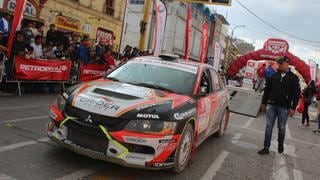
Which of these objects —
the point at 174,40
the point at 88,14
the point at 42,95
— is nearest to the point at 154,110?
the point at 42,95

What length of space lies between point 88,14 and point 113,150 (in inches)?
820

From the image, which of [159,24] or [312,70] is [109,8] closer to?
[159,24]

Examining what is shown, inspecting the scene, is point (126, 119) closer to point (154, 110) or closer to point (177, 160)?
point (154, 110)

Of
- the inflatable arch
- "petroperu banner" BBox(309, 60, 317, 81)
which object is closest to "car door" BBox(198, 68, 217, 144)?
"petroperu banner" BBox(309, 60, 317, 81)

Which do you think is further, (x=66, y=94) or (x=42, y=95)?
(x=42, y=95)

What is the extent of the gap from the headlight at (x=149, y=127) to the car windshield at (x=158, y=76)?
1174mm

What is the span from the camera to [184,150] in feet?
19.4

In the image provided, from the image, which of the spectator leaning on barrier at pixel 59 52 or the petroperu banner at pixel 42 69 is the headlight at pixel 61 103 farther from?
the spectator leaning on barrier at pixel 59 52

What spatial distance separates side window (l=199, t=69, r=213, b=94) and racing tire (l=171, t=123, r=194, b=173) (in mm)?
1027

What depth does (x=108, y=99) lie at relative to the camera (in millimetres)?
5340

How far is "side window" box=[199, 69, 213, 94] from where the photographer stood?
7012 millimetres

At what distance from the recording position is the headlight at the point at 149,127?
5113mm

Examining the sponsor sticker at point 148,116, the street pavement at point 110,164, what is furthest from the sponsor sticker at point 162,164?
the sponsor sticker at point 148,116

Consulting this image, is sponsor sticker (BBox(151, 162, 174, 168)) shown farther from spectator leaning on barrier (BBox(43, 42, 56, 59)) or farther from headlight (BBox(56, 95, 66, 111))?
spectator leaning on barrier (BBox(43, 42, 56, 59))
